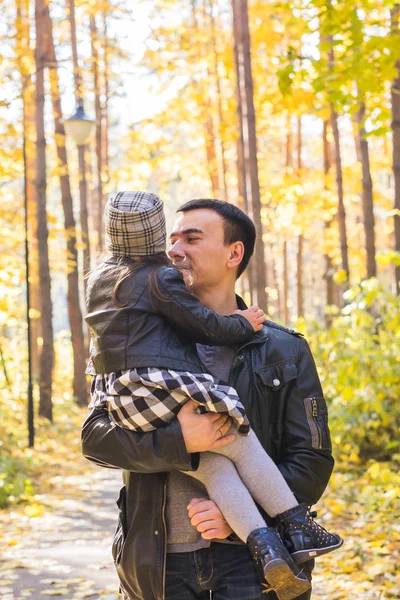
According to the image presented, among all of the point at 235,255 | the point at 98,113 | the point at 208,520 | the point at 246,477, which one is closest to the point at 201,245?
the point at 235,255

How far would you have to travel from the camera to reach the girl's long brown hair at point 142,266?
2441mm

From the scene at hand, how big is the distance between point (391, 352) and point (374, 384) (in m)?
0.36

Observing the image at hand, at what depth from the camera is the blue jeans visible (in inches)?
90.1

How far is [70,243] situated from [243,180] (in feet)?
13.0

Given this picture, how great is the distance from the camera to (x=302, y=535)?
7.58 feet

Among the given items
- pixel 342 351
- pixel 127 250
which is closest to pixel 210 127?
pixel 342 351

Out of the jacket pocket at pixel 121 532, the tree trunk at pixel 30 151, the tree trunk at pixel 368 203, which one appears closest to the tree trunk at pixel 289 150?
the tree trunk at pixel 30 151

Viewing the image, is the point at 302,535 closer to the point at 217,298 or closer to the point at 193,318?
the point at 193,318

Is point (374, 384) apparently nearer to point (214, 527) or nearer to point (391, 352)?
point (391, 352)

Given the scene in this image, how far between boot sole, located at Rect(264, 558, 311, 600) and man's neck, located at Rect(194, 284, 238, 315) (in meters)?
0.91

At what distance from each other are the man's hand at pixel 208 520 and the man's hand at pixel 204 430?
0.54 feet

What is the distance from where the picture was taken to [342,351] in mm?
8523

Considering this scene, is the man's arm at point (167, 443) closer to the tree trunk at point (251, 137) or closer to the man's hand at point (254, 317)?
the man's hand at point (254, 317)

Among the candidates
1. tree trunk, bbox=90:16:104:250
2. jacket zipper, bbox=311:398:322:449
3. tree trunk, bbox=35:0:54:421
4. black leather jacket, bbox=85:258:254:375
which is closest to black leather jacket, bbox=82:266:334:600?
jacket zipper, bbox=311:398:322:449
